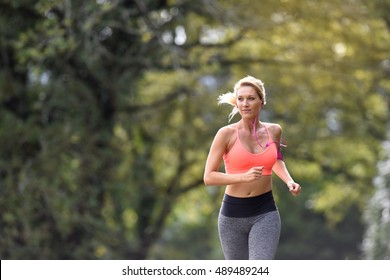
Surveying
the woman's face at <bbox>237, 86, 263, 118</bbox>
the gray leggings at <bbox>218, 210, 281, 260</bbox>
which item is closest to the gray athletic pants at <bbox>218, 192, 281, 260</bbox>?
the gray leggings at <bbox>218, 210, 281, 260</bbox>

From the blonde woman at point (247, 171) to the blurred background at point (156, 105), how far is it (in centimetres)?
1039

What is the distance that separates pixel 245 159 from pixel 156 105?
1874 centimetres

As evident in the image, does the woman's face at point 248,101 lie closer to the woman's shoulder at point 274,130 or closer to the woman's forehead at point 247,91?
the woman's forehead at point 247,91

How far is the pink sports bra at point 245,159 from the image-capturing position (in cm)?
580

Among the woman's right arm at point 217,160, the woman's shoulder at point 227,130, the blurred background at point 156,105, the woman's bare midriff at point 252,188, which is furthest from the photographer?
the blurred background at point 156,105

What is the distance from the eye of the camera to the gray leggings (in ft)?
19.4

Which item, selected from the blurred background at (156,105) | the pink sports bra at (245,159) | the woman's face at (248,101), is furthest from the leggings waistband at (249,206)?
the blurred background at (156,105)

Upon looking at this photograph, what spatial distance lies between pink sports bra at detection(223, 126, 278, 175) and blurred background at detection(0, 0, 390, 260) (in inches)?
417

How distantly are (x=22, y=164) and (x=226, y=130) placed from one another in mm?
13831

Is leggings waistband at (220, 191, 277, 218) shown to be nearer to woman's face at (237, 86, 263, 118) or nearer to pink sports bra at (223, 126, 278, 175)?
pink sports bra at (223, 126, 278, 175)

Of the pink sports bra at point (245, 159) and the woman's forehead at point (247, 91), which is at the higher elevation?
the woman's forehead at point (247, 91)
